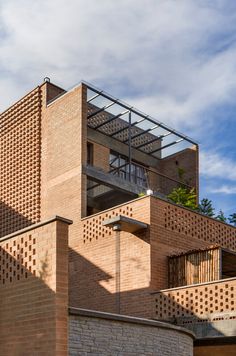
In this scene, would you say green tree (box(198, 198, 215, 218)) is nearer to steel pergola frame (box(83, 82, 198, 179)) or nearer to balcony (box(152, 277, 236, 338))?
steel pergola frame (box(83, 82, 198, 179))

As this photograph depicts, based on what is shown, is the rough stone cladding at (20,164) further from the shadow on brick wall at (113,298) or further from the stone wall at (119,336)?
the stone wall at (119,336)

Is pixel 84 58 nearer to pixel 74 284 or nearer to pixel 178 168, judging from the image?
pixel 74 284

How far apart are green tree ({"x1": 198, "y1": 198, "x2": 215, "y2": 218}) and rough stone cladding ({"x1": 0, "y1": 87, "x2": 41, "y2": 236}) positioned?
6.80 m

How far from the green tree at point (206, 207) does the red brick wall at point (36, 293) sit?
565 inches

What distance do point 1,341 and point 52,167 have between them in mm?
11642

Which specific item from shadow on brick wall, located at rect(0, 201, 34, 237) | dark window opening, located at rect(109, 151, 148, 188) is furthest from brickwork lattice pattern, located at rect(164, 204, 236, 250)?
shadow on brick wall, located at rect(0, 201, 34, 237)

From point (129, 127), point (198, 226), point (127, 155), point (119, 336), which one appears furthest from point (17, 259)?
point (127, 155)

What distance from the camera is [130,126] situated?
23078 millimetres

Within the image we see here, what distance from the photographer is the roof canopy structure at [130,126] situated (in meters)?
22.5

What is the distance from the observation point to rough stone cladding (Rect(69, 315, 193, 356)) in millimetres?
9852

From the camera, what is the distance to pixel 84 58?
14.8 meters

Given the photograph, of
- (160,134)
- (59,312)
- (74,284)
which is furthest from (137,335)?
(160,134)

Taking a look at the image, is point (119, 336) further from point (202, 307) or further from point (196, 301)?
point (196, 301)

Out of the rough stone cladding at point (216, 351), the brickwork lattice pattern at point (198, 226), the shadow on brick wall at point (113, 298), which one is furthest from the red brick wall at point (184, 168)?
the rough stone cladding at point (216, 351)
